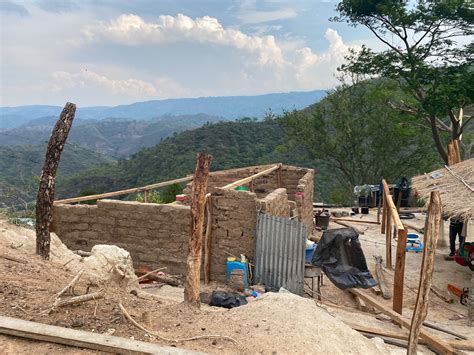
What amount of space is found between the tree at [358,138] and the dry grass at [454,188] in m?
14.1

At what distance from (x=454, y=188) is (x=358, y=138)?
Result: 16.4 meters

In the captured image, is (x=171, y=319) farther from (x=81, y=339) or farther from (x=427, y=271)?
(x=427, y=271)

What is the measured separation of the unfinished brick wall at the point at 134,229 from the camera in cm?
748

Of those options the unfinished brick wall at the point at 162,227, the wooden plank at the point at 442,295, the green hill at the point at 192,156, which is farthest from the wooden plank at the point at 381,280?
the green hill at the point at 192,156

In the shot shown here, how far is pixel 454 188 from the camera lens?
952cm

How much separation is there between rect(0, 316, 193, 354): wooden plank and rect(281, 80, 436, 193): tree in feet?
78.1

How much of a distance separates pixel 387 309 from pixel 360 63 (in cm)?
1458

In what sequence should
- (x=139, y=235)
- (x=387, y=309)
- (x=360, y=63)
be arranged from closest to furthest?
1. (x=387, y=309)
2. (x=139, y=235)
3. (x=360, y=63)

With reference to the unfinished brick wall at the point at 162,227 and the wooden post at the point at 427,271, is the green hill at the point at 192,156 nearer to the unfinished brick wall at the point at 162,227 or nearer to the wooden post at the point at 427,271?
the unfinished brick wall at the point at 162,227

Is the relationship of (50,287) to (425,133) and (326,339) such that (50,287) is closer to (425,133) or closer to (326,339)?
(326,339)

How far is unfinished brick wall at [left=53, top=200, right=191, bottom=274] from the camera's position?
7477 mm

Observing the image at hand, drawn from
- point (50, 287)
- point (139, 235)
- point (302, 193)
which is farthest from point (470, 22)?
point (50, 287)

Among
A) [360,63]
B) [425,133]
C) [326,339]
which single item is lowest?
[326,339]

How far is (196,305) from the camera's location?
4.42m
